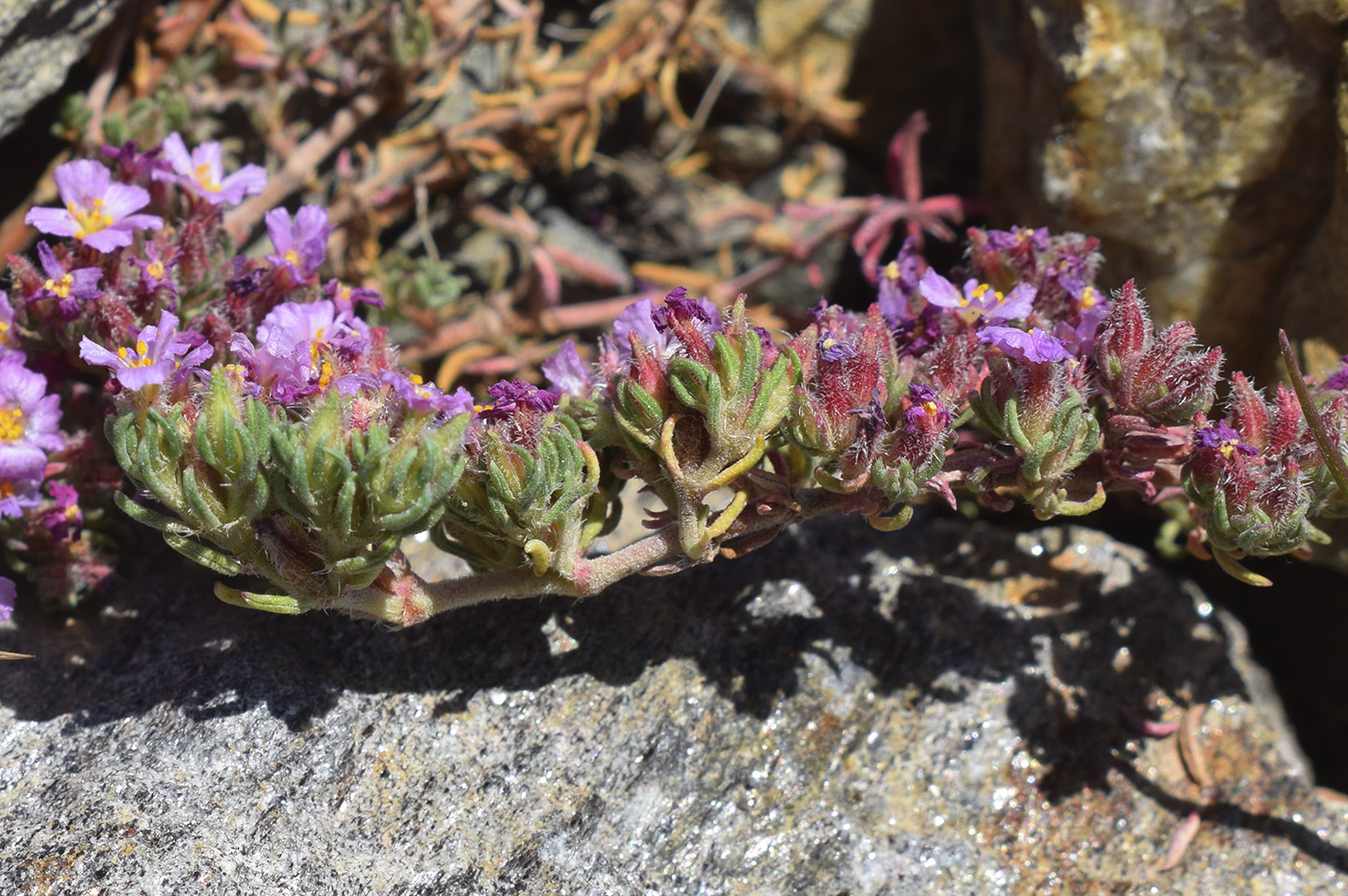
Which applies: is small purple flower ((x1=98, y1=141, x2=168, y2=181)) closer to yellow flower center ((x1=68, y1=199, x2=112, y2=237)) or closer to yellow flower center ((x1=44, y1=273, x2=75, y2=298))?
yellow flower center ((x1=68, y1=199, x2=112, y2=237))

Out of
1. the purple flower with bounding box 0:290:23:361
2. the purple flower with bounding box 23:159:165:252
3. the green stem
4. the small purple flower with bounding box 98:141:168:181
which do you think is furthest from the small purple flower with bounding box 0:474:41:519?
the green stem

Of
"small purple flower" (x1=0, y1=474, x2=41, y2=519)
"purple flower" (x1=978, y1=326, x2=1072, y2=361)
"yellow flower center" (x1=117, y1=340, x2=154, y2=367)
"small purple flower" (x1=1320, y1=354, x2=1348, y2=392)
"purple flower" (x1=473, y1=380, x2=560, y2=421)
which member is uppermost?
"purple flower" (x1=978, y1=326, x2=1072, y2=361)

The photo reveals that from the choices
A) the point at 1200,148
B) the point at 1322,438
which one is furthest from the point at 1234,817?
the point at 1200,148

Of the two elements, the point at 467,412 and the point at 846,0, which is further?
the point at 846,0

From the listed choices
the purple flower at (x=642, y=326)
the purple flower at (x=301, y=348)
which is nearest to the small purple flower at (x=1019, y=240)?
the purple flower at (x=642, y=326)

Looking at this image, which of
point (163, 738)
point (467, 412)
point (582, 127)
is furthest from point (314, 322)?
point (582, 127)

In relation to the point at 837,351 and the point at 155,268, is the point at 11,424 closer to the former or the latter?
the point at 155,268

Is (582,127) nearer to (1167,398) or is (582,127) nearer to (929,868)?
(1167,398)
